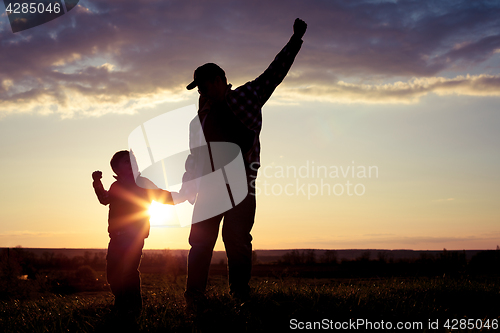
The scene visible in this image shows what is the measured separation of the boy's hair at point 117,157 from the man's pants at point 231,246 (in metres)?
1.45

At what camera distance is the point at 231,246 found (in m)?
4.04

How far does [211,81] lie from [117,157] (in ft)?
5.70

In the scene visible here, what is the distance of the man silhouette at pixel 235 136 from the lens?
4.06 metres

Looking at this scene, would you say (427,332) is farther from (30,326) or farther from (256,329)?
(30,326)

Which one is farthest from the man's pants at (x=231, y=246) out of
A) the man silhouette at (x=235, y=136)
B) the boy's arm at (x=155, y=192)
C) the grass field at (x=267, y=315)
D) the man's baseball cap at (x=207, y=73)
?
the man's baseball cap at (x=207, y=73)

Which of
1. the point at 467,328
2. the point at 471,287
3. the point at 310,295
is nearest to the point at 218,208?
the point at 310,295

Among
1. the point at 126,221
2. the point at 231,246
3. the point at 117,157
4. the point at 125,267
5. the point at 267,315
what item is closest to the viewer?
the point at 267,315

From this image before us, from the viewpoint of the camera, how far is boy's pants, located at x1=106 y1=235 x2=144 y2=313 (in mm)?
4520

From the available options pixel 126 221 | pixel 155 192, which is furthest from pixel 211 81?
pixel 126 221

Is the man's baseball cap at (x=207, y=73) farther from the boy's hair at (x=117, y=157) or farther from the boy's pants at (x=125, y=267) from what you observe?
the boy's pants at (x=125, y=267)

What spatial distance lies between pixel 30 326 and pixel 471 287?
567 centimetres

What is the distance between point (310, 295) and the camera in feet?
13.5

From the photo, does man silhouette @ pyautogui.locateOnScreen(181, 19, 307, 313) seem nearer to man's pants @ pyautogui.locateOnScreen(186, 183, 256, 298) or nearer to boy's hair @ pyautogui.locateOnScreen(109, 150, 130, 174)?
man's pants @ pyautogui.locateOnScreen(186, 183, 256, 298)

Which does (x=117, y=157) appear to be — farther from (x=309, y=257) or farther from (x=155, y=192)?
(x=309, y=257)
